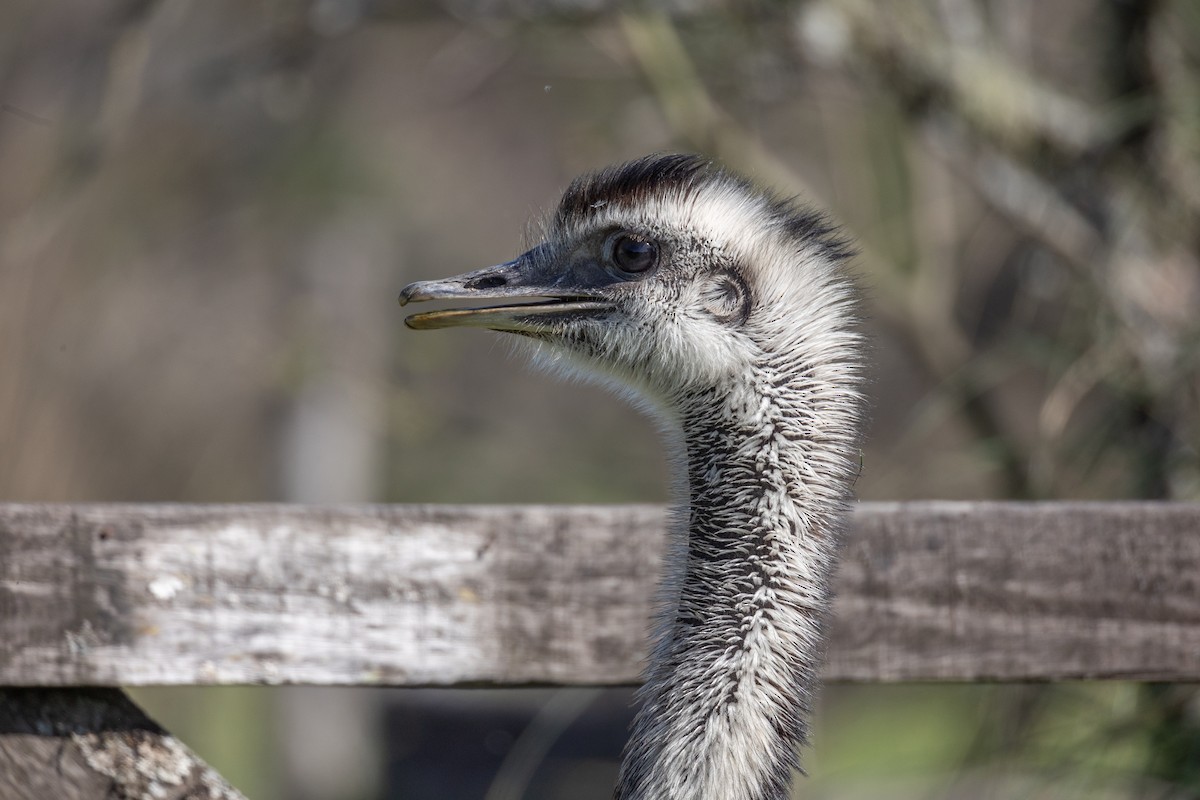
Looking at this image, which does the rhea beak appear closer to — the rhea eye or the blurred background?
the rhea eye

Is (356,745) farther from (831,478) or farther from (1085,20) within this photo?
(831,478)

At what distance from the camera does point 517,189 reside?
458 inches

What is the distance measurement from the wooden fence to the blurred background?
352 mm

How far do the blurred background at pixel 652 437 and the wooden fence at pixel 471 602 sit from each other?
35 cm

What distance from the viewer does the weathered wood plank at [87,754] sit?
201 centimetres

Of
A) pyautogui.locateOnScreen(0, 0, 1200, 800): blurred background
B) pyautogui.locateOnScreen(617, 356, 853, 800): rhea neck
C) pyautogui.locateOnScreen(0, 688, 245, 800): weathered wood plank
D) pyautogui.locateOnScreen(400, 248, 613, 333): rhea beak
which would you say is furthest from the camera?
pyautogui.locateOnScreen(0, 0, 1200, 800): blurred background

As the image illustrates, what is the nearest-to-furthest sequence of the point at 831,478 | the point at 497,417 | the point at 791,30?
the point at 831,478
the point at 791,30
the point at 497,417

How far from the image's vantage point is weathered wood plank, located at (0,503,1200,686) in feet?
6.70

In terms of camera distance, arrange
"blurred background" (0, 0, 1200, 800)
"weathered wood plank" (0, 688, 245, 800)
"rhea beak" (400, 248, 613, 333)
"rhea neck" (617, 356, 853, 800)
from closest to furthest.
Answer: "rhea neck" (617, 356, 853, 800) < "weathered wood plank" (0, 688, 245, 800) < "rhea beak" (400, 248, 613, 333) < "blurred background" (0, 0, 1200, 800)

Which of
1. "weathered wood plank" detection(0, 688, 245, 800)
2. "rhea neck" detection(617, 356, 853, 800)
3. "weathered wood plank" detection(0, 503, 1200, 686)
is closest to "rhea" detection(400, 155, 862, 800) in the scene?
"rhea neck" detection(617, 356, 853, 800)

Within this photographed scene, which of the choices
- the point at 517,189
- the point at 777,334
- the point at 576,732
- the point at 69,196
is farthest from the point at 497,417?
the point at 777,334

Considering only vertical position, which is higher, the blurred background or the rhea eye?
the blurred background

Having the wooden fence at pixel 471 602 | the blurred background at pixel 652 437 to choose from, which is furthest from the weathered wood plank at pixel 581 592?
the blurred background at pixel 652 437

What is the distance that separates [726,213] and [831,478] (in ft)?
1.52
